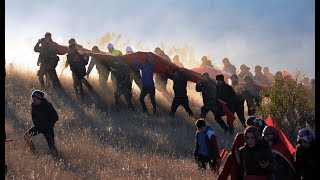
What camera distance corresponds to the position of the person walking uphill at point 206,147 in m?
9.80

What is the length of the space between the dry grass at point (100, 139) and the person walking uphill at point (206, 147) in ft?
0.76

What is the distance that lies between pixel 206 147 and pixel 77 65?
7.52 metres

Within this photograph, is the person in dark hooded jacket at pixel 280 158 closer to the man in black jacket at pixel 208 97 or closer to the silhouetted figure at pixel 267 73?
the man in black jacket at pixel 208 97

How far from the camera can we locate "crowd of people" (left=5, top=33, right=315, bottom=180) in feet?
22.0

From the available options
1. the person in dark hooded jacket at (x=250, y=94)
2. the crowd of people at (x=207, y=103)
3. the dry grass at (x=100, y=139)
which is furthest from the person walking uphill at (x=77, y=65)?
→ the person in dark hooded jacket at (x=250, y=94)

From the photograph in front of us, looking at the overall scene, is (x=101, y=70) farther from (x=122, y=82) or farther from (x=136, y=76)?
(x=122, y=82)

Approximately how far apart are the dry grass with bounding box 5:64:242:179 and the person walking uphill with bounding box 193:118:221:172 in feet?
0.76

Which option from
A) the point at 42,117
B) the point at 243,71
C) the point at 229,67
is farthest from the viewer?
the point at 229,67

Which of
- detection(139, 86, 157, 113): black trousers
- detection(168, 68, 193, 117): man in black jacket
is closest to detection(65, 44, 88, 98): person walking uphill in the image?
detection(139, 86, 157, 113): black trousers

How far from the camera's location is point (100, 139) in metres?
13.4

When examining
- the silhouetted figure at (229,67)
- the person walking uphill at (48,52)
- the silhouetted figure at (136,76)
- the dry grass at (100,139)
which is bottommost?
the dry grass at (100,139)

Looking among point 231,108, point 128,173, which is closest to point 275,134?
point 128,173

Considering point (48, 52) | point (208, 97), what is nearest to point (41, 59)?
point (48, 52)
